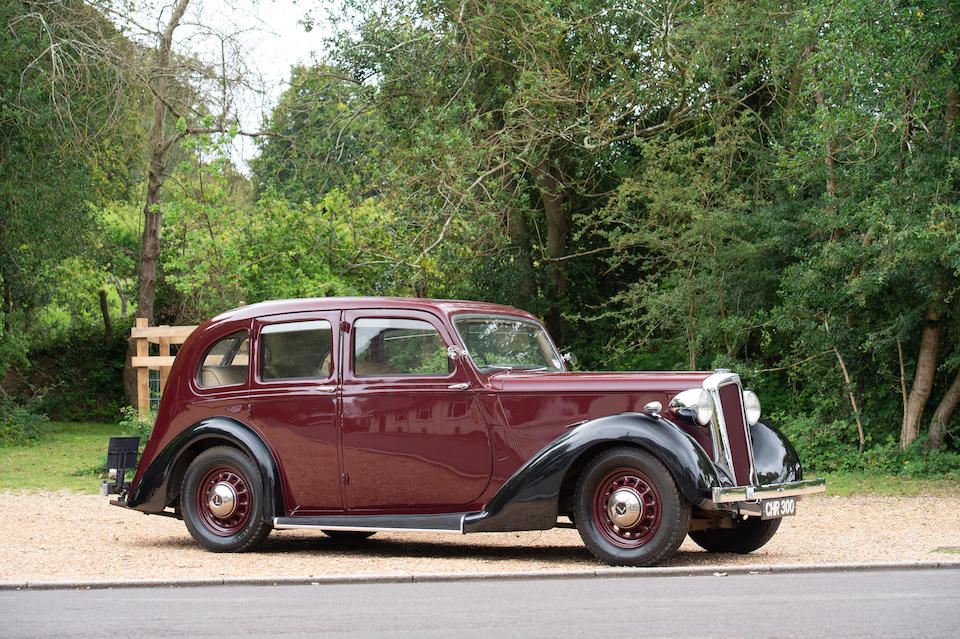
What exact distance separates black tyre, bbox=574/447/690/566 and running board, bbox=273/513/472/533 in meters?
0.97

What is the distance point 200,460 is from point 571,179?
13.0 meters

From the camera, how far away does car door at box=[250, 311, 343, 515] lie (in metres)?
8.74

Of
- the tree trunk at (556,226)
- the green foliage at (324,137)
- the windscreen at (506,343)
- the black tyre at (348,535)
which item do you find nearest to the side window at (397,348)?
the windscreen at (506,343)

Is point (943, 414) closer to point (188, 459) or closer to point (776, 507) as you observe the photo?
point (776, 507)

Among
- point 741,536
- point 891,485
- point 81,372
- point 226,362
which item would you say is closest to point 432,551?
point 226,362

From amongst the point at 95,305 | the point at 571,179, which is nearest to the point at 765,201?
the point at 571,179

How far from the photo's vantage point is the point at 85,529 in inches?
422

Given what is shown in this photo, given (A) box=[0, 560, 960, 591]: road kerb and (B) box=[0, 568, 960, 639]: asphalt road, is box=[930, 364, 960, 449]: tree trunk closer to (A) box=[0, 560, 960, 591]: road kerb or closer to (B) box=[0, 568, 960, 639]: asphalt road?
(B) box=[0, 568, 960, 639]: asphalt road

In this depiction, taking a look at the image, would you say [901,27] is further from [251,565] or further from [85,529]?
[85,529]

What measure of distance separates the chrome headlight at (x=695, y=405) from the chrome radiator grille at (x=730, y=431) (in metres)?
0.06

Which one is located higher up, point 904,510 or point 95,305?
point 95,305

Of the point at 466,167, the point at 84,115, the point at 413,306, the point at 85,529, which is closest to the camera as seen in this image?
the point at 413,306

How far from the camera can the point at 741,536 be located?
8.63 meters

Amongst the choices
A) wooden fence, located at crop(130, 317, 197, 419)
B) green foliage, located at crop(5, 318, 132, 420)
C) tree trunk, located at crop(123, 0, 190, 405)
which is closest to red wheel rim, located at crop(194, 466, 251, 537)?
wooden fence, located at crop(130, 317, 197, 419)
